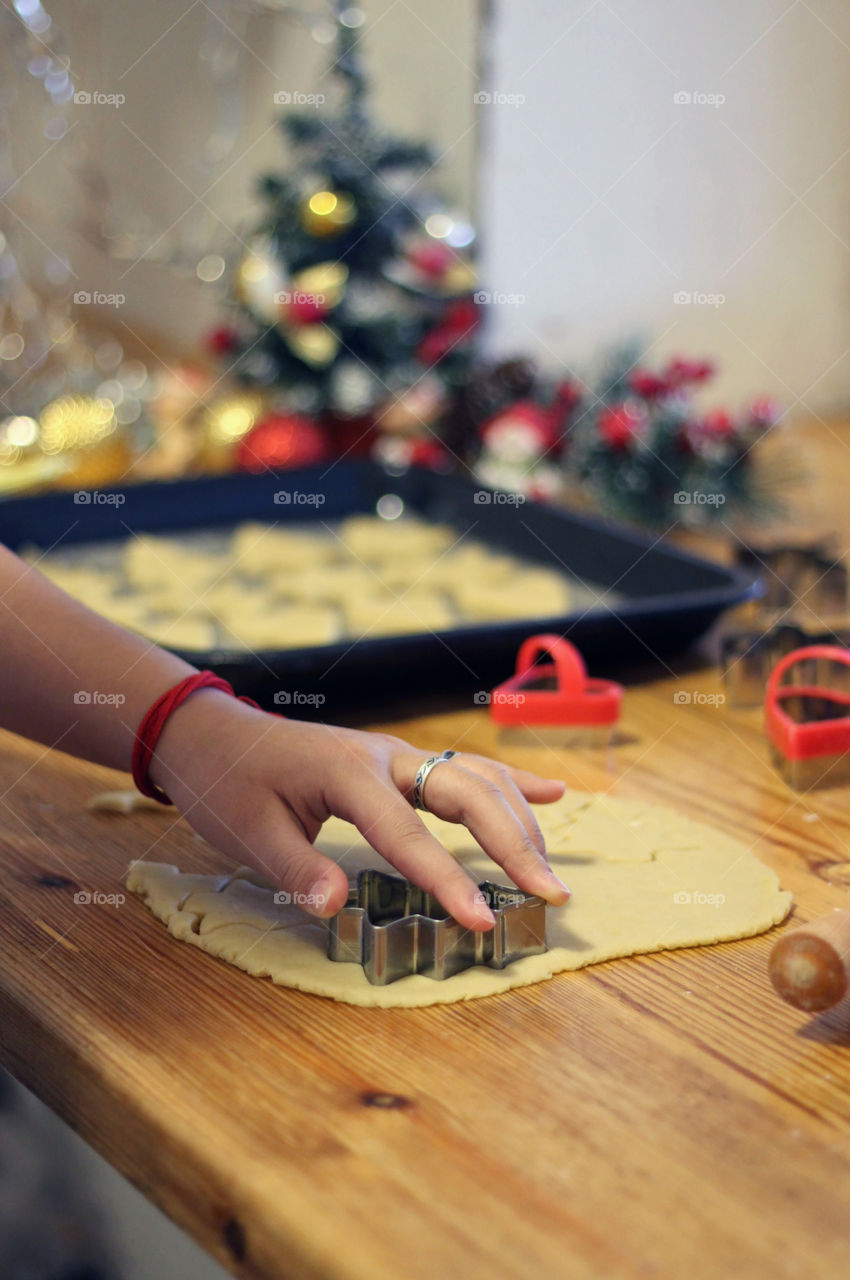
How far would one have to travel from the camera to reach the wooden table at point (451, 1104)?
1.38 ft

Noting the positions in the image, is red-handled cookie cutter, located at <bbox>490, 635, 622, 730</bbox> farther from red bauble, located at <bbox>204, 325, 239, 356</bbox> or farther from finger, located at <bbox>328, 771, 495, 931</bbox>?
red bauble, located at <bbox>204, 325, 239, 356</bbox>

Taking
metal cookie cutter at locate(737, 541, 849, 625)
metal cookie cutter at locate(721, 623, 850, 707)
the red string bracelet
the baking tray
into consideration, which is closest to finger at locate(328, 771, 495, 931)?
the red string bracelet

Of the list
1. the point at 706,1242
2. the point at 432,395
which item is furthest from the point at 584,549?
the point at 706,1242

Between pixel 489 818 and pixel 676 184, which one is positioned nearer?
pixel 489 818

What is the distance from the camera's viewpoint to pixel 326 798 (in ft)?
2.03

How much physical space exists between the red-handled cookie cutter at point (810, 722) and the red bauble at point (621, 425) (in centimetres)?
48

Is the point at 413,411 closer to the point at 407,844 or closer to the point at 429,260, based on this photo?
the point at 429,260

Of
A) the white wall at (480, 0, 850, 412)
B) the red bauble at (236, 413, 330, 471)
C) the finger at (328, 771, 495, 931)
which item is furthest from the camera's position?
the white wall at (480, 0, 850, 412)

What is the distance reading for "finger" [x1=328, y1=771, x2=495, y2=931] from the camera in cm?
57

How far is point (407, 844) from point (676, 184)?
5.10 ft

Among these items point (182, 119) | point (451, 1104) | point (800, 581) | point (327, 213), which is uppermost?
point (182, 119)

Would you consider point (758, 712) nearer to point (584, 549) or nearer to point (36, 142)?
point (584, 549)

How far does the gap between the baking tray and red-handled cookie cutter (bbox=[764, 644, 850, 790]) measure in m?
0.11

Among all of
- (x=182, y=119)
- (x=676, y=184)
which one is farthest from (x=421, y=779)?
(x=182, y=119)
